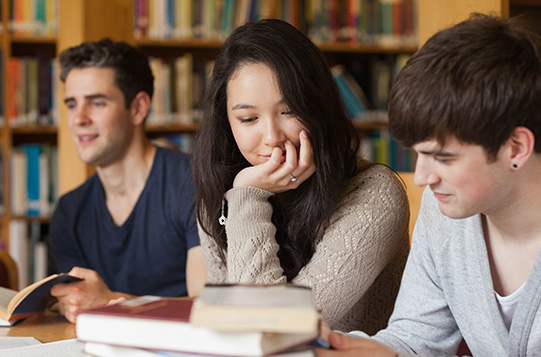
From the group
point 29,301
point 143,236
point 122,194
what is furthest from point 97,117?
point 29,301

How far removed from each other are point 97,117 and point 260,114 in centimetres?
94

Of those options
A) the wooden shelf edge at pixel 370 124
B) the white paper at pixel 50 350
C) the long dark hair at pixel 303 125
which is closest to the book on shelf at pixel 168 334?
the white paper at pixel 50 350

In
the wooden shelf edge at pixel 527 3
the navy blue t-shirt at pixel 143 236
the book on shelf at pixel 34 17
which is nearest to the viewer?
the wooden shelf edge at pixel 527 3

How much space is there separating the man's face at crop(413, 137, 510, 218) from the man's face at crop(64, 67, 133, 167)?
1368 millimetres

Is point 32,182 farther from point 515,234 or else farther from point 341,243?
point 515,234

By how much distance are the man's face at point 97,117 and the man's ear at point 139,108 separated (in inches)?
1.2

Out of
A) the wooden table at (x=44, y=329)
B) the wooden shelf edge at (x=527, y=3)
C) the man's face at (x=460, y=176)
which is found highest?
the wooden shelf edge at (x=527, y=3)

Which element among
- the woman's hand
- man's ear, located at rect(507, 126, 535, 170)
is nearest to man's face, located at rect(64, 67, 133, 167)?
the woman's hand

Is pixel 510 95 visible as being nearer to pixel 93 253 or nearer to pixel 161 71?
pixel 93 253

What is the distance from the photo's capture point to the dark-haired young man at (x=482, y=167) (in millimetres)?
878

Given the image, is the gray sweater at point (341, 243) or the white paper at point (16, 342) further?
the gray sweater at point (341, 243)

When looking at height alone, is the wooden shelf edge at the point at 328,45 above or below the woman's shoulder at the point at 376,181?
above

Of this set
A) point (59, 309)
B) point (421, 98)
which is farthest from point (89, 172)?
point (421, 98)

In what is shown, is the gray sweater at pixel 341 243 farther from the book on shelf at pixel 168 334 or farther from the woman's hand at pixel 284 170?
the book on shelf at pixel 168 334
